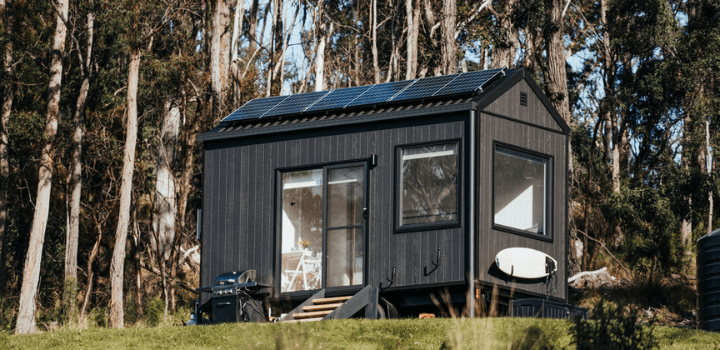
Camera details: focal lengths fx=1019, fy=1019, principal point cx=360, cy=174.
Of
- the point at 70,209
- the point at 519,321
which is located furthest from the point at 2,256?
the point at 519,321

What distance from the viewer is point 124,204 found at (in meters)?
24.6

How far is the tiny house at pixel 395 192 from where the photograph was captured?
1288 centimetres

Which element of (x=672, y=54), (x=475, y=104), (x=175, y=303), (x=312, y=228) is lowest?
(x=175, y=303)

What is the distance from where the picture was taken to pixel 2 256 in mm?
28203

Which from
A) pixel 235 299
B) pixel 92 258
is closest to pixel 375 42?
pixel 92 258

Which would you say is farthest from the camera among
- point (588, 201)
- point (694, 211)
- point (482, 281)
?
point (588, 201)

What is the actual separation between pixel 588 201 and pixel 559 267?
1608cm

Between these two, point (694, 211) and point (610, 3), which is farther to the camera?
point (610, 3)

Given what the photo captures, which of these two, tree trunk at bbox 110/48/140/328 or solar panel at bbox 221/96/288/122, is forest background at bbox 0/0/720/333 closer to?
tree trunk at bbox 110/48/140/328

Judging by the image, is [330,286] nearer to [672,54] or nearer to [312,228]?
[312,228]

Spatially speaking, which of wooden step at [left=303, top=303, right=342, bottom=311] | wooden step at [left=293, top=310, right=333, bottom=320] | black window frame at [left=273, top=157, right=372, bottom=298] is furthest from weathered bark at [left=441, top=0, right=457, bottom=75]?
wooden step at [left=293, top=310, right=333, bottom=320]

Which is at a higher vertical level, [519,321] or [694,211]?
[694,211]

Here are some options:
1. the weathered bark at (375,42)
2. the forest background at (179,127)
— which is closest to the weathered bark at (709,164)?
the forest background at (179,127)

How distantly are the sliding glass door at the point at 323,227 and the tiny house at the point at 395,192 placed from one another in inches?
0.6
